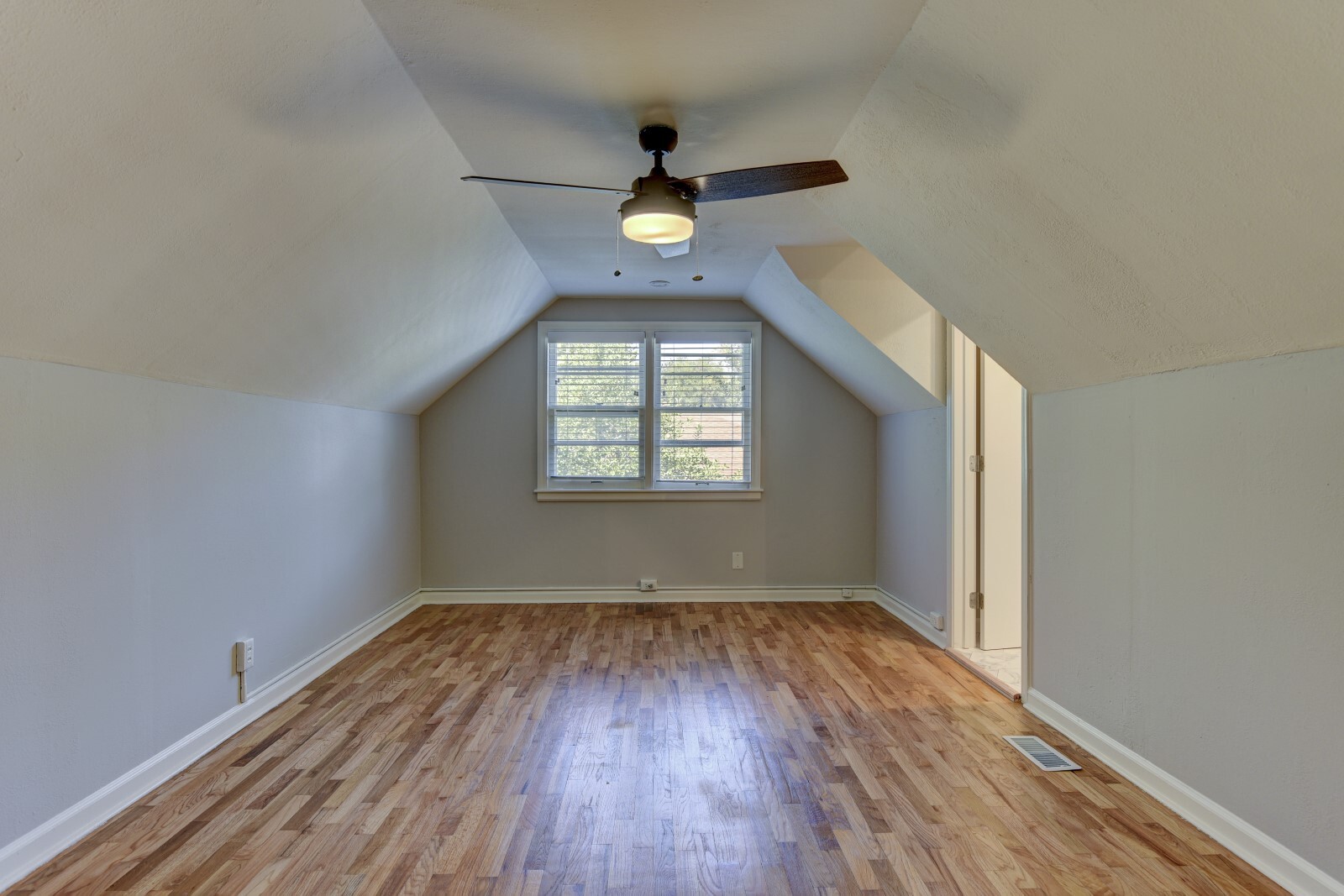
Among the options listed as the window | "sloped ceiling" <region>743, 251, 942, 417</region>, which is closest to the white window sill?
the window

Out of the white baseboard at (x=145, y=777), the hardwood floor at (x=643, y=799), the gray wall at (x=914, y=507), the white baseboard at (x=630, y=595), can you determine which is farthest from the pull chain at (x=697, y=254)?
the white baseboard at (x=145, y=777)

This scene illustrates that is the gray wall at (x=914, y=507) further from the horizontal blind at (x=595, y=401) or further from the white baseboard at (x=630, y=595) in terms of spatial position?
the horizontal blind at (x=595, y=401)

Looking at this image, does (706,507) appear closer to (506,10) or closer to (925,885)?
(925,885)

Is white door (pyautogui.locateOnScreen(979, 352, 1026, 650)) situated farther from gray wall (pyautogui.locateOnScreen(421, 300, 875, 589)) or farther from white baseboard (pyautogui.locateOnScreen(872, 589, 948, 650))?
gray wall (pyautogui.locateOnScreen(421, 300, 875, 589))

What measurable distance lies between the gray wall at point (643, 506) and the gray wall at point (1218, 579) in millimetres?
2670

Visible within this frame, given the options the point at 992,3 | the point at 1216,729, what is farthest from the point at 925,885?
the point at 992,3

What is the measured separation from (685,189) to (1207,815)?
2.60 meters

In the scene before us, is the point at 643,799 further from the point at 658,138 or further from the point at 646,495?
the point at 646,495

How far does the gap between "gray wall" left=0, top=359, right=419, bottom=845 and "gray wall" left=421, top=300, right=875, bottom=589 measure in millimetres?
1738

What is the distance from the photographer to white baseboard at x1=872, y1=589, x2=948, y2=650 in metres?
4.45

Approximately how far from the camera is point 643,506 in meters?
5.76

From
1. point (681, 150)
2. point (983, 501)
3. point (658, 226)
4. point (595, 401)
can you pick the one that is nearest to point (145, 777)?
point (658, 226)

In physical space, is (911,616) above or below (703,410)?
below

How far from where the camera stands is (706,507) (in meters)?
5.77
